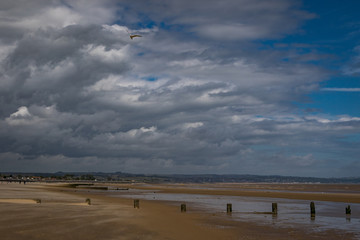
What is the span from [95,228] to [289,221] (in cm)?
1450

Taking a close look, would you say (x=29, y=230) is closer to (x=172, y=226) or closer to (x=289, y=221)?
(x=172, y=226)

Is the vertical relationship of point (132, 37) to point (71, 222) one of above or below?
above

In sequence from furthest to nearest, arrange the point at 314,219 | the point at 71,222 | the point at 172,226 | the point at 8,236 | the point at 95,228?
the point at 314,219 → the point at 172,226 → the point at 71,222 → the point at 95,228 → the point at 8,236

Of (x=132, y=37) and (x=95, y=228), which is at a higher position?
(x=132, y=37)

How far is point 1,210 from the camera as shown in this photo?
24188 mm

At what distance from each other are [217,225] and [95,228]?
817cm

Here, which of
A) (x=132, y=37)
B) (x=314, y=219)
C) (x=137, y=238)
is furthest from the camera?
(x=314, y=219)

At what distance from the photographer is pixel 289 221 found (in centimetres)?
2669

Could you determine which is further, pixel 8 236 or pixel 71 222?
pixel 71 222

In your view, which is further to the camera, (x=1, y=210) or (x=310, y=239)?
(x=1, y=210)

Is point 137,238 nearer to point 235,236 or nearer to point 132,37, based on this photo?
point 235,236

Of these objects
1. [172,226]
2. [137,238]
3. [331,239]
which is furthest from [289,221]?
[137,238]

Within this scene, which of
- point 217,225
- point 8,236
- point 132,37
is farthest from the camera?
point 132,37

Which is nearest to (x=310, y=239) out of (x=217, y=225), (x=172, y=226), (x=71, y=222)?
(x=217, y=225)
